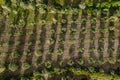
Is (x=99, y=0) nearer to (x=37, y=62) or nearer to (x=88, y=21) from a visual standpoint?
(x=88, y=21)

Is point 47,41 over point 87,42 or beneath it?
over

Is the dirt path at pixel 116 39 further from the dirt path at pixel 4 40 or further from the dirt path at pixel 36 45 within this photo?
the dirt path at pixel 4 40

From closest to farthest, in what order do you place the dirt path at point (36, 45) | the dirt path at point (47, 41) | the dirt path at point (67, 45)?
the dirt path at point (36, 45)
the dirt path at point (47, 41)
the dirt path at point (67, 45)

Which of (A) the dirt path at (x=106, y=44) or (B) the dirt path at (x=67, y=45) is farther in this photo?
(A) the dirt path at (x=106, y=44)

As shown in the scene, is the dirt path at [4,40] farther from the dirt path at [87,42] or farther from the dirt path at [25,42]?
the dirt path at [87,42]

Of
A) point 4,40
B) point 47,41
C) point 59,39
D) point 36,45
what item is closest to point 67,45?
point 59,39

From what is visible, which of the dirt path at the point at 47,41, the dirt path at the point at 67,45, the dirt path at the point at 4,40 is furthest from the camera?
the dirt path at the point at 67,45

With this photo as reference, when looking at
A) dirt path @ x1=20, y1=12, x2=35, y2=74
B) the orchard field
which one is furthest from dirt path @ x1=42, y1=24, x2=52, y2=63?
dirt path @ x1=20, y1=12, x2=35, y2=74

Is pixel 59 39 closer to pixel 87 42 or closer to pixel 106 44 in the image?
pixel 87 42

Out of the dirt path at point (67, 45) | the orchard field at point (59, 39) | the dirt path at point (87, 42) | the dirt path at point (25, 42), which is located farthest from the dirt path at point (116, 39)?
the dirt path at point (25, 42)

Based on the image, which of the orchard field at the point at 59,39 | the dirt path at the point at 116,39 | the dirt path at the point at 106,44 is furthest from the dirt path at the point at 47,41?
the dirt path at the point at 116,39
